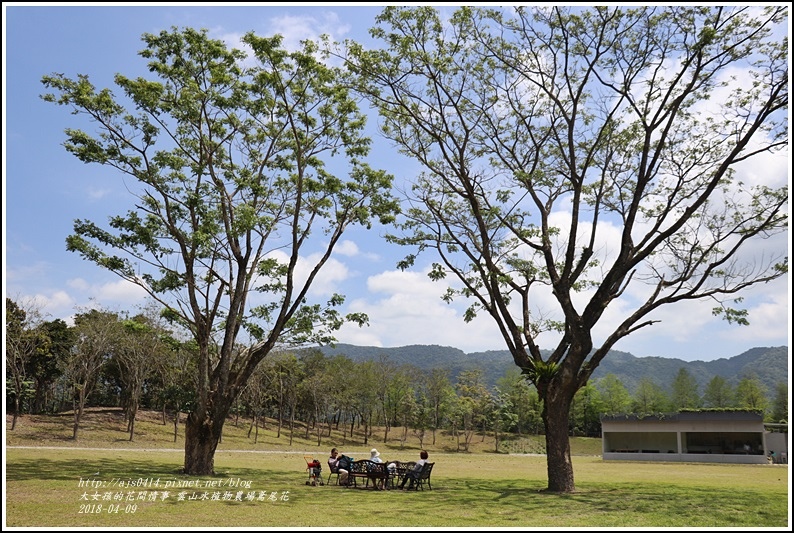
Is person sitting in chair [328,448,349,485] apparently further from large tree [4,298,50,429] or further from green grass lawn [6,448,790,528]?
large tree [4,298,50,429]

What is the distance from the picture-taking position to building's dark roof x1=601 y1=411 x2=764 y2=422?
39.8 m

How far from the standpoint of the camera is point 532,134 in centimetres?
1680

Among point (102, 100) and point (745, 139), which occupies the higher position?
point (102, 100)

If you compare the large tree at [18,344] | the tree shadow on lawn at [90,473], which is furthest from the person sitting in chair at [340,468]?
the large tree at [18,344]

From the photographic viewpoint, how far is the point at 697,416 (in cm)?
4169

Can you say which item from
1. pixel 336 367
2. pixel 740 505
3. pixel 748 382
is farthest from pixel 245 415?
pixel 748 382

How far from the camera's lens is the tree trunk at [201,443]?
15.9 m

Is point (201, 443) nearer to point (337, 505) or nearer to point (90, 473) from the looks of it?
point (90, 473)

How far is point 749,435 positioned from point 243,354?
130 ft

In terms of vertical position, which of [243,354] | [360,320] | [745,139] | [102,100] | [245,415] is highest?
[102,100]

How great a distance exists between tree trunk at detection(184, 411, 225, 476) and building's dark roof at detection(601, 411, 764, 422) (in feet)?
117

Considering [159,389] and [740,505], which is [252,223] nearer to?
[740,505]

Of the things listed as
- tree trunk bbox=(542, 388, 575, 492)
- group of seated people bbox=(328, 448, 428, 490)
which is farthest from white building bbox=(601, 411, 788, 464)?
group of seated people bbox=(328, 448, 428, 490)

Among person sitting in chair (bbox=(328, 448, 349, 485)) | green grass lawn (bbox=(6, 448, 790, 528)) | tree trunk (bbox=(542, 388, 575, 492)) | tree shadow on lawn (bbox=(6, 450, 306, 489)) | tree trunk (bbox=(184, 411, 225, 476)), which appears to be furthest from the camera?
tree trunk (bbox=(184, 411, 225, 476))
